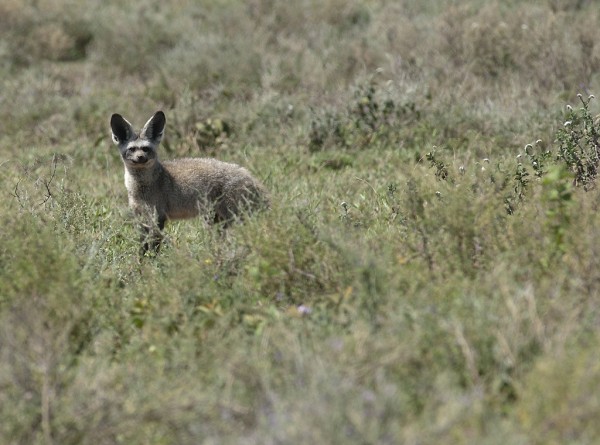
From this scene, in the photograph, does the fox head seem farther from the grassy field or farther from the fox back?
the grassy field

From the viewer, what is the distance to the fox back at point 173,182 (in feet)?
25.1

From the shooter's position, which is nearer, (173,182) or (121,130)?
(173,182)

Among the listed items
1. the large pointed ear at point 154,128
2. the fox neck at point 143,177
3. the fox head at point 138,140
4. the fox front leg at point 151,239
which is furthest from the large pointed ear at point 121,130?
the fox front leg at point 151,239

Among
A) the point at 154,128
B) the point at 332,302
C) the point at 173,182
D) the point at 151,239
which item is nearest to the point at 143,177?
the point at 173,182

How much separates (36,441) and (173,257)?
1.97 m

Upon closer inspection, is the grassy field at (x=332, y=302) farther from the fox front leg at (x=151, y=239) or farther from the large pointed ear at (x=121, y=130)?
the large pointed ear at (x=121, y=130)

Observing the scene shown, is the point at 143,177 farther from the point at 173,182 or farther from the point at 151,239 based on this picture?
the point at 151,239

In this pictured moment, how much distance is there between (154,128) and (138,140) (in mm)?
211

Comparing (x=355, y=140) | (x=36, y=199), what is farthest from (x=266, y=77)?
(x=36, y=199)

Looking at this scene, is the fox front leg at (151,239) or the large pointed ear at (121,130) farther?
the large pointed ear at (121,130)

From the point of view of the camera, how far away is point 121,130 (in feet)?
26.5

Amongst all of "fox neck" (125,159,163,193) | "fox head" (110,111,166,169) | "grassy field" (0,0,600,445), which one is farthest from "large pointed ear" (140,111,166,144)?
"grassy field" (0,0,600,445)

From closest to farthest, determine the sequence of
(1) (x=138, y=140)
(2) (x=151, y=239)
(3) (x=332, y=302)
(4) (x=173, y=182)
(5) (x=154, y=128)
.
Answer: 1. (3) (x=332, y=302)
2. (2) (x=151, y=239)
3. (4) (x=173, y=182)
4. (1) (x=138, y=140)
5. (5) (x=154, y=128)

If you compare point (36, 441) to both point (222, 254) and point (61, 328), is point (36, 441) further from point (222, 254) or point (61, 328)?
point (222, 254)
